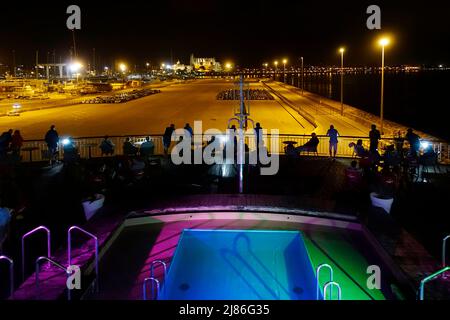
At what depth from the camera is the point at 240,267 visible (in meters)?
8.97

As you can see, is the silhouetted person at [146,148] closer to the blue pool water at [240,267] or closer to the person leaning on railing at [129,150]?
the person leaning on railing at [129,150]

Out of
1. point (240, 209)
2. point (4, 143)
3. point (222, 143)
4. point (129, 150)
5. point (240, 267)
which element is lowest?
point (240, 267)

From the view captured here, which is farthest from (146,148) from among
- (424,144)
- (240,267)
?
(424,144)

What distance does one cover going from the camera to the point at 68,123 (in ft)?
109

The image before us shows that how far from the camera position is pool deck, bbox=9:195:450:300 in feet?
21.7

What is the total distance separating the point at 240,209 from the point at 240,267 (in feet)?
6.28

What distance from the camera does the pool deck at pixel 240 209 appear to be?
661 centimetres

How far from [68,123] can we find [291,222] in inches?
1046

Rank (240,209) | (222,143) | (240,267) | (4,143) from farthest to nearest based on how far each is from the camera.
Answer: (222,143)
(4,143)
(240,209)
(240,267)

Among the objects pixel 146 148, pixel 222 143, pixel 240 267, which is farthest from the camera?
pixel 222 143

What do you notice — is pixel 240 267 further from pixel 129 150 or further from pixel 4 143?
pixel 4 143

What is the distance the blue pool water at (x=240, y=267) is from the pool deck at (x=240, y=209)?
86 cm

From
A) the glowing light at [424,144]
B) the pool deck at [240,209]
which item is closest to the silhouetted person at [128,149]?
the pool deck at [240,209]
